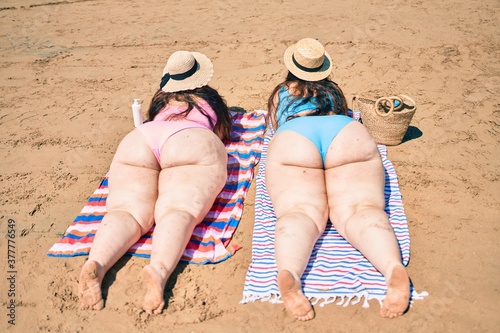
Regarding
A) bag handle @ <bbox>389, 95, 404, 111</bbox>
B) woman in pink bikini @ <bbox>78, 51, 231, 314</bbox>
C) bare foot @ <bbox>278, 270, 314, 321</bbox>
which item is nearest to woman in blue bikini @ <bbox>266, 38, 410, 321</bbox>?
bare foot @ <bbox>278, 270, 314, 321</bbox>

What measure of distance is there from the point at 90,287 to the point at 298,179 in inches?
66.9

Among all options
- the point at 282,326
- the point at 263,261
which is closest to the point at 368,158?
the point at 263,261

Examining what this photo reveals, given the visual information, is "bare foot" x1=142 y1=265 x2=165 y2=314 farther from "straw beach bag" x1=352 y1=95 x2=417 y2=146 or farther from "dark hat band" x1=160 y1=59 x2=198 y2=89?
"straw beach bag" x1=352 y1=95 x2=417 y2=146

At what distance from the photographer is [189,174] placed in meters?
3.58

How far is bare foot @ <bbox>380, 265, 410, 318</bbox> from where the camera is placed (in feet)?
9.50

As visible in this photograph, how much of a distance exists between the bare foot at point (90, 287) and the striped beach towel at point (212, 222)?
49 cm

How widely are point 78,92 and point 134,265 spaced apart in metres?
3.48

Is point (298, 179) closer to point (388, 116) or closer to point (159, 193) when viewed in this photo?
point (159, 193)

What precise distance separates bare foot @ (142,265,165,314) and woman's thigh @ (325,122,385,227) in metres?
1.40

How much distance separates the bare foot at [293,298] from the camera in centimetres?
292

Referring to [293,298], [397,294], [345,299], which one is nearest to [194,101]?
[293,298]

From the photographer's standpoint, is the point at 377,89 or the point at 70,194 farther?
the point at 377,89

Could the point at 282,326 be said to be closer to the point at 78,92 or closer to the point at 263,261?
the point at 263,261

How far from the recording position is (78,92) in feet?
20.1
